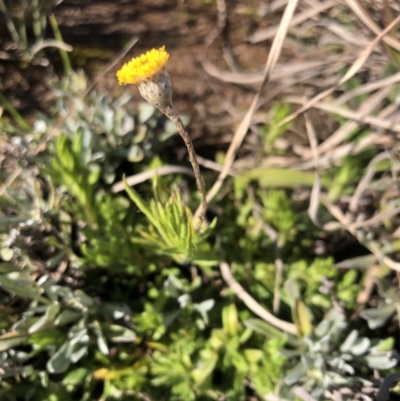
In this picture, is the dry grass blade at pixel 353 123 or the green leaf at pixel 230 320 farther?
the dry grass blade at pixel 353 123

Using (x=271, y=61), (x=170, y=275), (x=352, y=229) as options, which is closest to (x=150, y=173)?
(x=170, y=275)

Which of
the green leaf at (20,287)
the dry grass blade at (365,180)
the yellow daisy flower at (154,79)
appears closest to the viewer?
→ the yellow daisy flower at (154,79)

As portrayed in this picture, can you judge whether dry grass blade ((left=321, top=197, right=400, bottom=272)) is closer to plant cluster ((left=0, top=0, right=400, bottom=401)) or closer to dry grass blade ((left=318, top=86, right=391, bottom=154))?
plant cluster ((left=0, top=0, right=400, bottom=401))

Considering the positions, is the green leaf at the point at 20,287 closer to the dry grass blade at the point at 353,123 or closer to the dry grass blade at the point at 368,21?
the dry grass blade at the point at 353,123

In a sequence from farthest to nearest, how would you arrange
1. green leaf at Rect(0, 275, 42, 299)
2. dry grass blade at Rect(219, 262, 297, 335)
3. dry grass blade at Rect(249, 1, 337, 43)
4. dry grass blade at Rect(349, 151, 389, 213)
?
1. dry grass blade at Rect(249, 1, 337, 43)
2. dry grass blade at Rect(349, 151, 389, 213)
3. dry grass blade at Rect(219, 262, 297, 335)
4. green leaf at Rect(0, 275, 42, 299)

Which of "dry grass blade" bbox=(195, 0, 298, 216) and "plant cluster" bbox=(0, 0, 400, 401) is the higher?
"dry grass blade" bbox=(195, 0, 298, 216)

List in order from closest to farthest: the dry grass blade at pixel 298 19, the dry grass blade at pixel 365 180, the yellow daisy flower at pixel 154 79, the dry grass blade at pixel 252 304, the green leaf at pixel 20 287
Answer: the yellow daisy flower at pixel 154 79, the green leaf at pixel 20 287, the dry grass blade at pixel 252 304, the dry grass blade at pixel 365 180, the dry grass blade at pixel 298 19

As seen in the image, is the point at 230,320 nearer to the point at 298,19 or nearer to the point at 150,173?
the point at 150,173

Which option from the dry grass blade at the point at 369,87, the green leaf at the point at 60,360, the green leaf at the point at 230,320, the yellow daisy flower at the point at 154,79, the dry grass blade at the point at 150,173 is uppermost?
the yellow daisy flower at the point at 154,79

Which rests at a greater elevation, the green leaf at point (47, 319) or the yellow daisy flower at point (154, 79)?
the yellow daisy flower at point (154, 79)

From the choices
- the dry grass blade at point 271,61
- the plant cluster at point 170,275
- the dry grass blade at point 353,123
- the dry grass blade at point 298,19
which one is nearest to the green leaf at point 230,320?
the plant cluster at point 170,275

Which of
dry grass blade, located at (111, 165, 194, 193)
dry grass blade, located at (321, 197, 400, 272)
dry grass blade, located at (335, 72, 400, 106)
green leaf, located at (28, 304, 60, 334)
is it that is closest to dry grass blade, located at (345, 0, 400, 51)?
dry grass blade, located at (335, 72, 400, 106)
